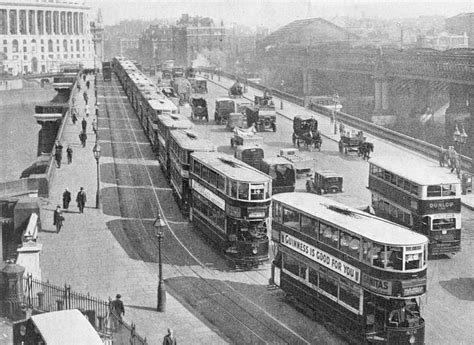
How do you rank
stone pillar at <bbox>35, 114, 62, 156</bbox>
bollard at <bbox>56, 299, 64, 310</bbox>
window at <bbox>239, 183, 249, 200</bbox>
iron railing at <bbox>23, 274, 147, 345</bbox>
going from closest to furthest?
iron railing at <bbox>23, 274, 147, 345</bbox> < bollard at <bbox>56, 299, 64, 310</bbox> < window at <bbox>239, 183, 249, 200</bbox> < stone pillar at <bbox>35, 114, 62, 156</bbox>

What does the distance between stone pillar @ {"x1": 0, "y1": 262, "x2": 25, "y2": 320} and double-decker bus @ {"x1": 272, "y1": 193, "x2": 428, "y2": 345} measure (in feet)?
27.4

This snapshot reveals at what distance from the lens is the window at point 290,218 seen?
77.9ft

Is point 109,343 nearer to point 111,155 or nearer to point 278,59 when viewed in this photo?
→ point 111,155

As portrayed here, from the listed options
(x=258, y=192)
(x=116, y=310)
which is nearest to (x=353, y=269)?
(x=116, y=310)

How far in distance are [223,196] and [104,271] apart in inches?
212

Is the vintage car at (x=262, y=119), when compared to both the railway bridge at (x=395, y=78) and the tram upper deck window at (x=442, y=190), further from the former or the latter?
the tram upper deck window at (x=442, y=190)

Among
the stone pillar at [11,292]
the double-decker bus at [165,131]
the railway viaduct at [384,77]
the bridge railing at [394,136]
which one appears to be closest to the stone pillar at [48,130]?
the double-decker bus at [165,131]

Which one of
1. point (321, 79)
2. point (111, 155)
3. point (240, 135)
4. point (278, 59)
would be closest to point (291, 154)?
point (240, 135)

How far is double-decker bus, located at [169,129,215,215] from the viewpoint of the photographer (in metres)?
34.8

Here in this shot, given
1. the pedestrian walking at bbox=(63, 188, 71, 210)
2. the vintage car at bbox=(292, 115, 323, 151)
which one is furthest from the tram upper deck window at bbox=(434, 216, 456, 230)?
the vintage car at bbox=(292, 115, 323, 151)

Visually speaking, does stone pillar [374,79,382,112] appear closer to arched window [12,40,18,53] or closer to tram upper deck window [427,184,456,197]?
tram upper deck window [427,184,456,197]

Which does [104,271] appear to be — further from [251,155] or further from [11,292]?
[251,155]

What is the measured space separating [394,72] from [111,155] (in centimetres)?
4834

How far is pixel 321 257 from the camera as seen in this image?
22.3m
